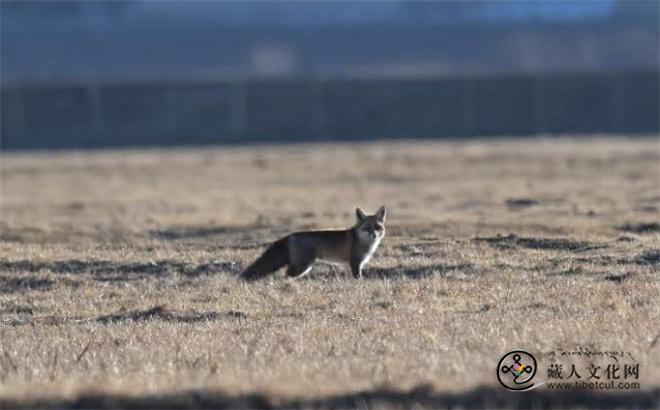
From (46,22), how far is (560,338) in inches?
3449

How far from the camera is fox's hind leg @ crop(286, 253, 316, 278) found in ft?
53.2

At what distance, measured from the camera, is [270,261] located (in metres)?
16.2

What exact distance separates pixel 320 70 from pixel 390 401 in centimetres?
7779

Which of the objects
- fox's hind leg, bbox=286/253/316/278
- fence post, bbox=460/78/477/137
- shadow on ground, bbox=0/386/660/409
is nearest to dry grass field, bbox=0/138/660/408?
shadow on ground, bbox=0/386/660/409

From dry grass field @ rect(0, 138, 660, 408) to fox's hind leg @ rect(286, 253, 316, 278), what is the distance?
13cm

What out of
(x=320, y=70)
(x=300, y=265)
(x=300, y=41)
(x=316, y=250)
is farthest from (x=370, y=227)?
(x=300, y=41)

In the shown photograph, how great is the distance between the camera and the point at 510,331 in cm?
1249

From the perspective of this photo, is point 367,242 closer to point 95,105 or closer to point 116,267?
point 116,267

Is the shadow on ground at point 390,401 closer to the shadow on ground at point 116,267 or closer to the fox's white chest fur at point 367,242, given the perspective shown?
the fox's white chest fur at point 367,242

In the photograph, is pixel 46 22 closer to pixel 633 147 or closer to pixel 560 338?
pixel 633 147

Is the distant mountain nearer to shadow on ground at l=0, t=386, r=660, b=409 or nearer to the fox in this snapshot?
the fox

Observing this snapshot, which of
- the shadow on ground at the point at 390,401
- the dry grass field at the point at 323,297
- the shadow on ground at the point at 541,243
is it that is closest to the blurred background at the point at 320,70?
the dry grass field at the point at 323,297

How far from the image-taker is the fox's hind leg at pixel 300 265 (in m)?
16.2

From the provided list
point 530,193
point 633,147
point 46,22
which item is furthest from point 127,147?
point 46,22
